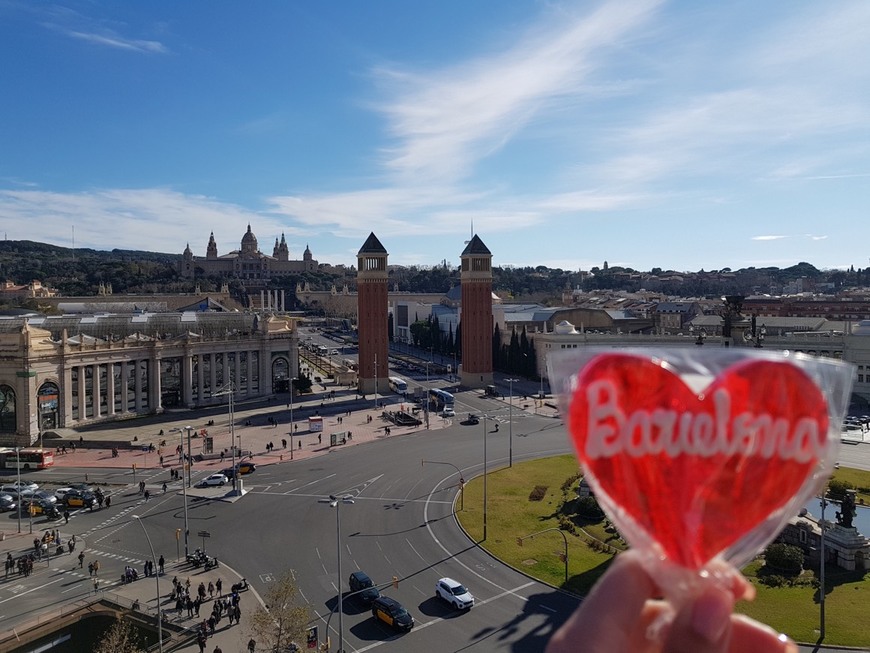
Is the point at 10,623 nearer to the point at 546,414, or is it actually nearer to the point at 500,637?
the point at 500,637

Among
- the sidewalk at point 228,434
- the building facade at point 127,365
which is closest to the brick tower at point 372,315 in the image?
the sidewalk at point 228,434

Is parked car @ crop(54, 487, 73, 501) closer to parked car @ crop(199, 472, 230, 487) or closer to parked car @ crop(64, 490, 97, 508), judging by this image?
parked car @ crop(64, 490, 97, 508)

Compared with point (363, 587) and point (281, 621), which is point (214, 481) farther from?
point (281, 621)

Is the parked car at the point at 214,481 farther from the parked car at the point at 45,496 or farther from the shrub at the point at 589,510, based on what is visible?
the shrub at the point at 589,510

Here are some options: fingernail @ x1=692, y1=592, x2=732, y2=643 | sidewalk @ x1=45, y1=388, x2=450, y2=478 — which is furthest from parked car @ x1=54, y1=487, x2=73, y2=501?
fingernail @ x1=692, y1=592, x2=732, y2=643

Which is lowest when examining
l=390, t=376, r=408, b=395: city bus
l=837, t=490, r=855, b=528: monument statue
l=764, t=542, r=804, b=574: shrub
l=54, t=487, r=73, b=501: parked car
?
l=54, t=487, r=73, b=501: parked car

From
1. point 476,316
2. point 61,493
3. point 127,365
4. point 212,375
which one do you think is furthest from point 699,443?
point 476,316
